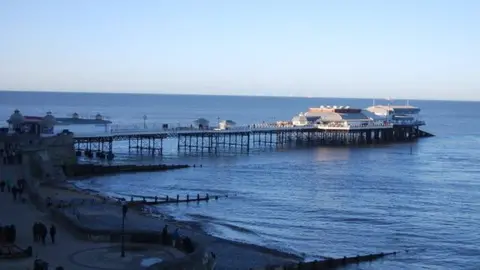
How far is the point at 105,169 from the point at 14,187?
26.8 meters

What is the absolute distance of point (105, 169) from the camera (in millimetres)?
58375

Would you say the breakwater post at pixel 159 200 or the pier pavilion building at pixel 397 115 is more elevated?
the pier pavilion building at pixel 397 115

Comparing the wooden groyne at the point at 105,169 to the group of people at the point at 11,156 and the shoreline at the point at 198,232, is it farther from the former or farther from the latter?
the group of people at the point at 11,156

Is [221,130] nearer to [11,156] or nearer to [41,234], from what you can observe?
[11,156]

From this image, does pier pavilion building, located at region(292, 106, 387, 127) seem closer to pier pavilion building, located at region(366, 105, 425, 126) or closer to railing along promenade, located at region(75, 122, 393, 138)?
railing along promenade, located at region(75, 122, 393, 138)

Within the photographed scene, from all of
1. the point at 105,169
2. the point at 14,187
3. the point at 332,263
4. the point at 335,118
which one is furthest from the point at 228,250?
the point at 335,118

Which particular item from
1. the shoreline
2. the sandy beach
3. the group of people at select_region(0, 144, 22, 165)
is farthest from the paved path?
the group of people at select_region(0, 144, 22, 165)

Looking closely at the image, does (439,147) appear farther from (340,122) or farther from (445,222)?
(445,222)

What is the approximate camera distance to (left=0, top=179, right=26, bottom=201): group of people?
31098 millimetres

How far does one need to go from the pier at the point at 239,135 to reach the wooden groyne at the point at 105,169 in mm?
10217

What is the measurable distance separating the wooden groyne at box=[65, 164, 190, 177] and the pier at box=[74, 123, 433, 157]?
10217 mm

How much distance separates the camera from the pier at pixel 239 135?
246ft

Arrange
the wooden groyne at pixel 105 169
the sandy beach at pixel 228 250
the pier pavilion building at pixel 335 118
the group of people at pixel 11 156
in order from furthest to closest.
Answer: the pier pavilion building at pixel 335 118 < the wooden groyne at pixel 105 169 < the group of people at pixel 11 156 < the sandy beach at pixel 228 250

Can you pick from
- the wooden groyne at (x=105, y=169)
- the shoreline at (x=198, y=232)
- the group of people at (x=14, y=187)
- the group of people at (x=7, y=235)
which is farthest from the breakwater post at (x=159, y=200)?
the group of people at (x=7, y=235)
